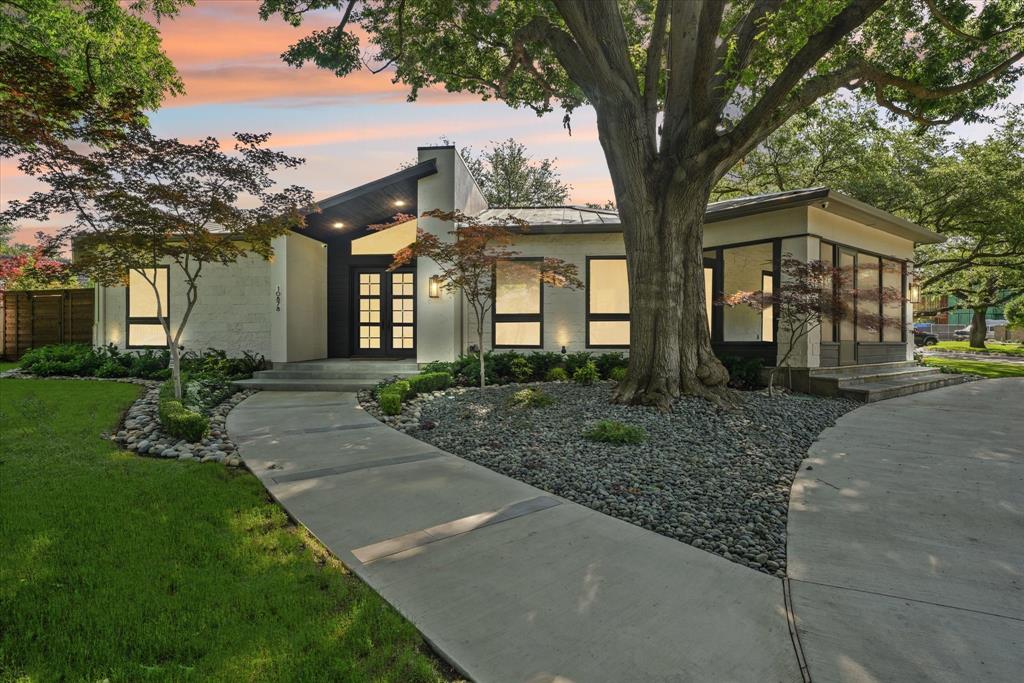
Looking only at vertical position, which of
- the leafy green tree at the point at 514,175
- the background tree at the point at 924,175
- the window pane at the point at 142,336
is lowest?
the window pane at the point at 142,336

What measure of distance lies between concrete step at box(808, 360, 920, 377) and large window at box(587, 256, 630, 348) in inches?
143

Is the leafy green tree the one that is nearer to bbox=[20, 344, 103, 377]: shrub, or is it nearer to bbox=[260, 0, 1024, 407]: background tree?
bbox=[260, 0, 1024, 407]: background tree

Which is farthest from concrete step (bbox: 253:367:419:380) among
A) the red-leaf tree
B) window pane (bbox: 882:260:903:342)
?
window pane (bbox: 882:260:903:342)

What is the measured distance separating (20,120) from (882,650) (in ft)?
25.9

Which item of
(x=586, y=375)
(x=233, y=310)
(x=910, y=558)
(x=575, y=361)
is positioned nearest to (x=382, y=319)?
(x=233, y=310)

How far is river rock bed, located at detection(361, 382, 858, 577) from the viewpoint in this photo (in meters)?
2.95

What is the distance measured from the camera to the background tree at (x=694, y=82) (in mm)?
6098

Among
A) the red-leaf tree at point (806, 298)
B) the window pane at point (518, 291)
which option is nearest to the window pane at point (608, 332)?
the window pane at point (518, 291)

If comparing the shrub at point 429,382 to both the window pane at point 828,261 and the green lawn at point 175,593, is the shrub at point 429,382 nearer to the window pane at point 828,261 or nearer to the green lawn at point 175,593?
the green lawn at point 175,593

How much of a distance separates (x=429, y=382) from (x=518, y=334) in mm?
3042

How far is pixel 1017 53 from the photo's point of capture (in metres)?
7.08

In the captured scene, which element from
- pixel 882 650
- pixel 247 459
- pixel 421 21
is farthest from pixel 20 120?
pixel 882 650

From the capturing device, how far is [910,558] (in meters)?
2.49

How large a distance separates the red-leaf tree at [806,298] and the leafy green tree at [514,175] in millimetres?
18711
